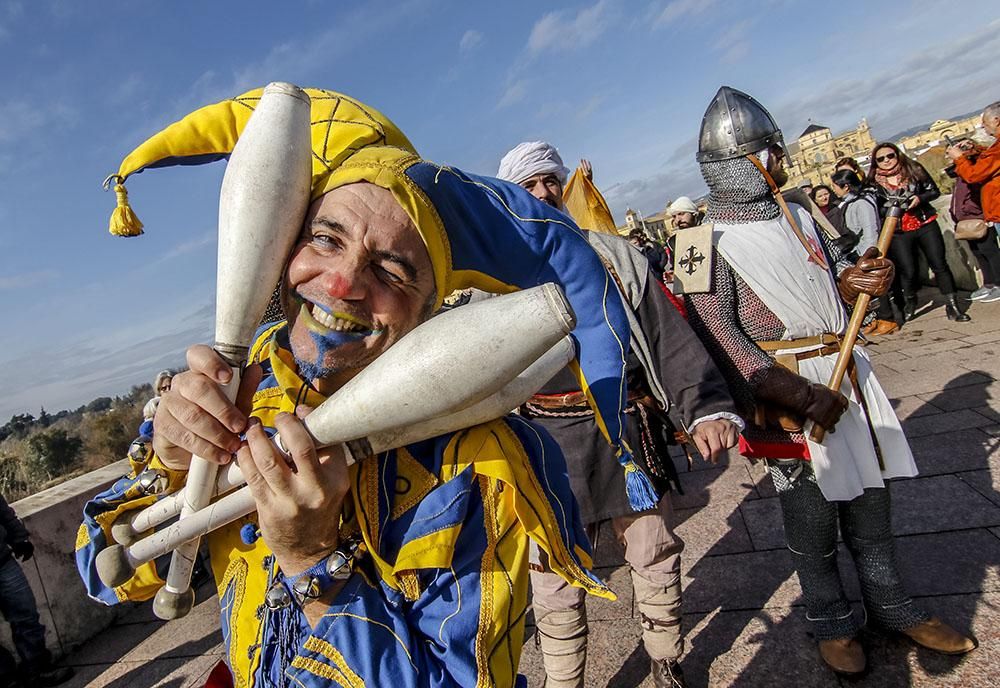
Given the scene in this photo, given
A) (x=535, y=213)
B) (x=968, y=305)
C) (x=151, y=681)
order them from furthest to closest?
(x=968, y=305), (x=151, y=681), (x=535, y=213)

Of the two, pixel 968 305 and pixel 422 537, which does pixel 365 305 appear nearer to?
pixel 422 537

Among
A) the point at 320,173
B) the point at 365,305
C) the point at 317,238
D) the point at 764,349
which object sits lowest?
the point at 764,349

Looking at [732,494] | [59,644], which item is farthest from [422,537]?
[59,644]

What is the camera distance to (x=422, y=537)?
3.67ft

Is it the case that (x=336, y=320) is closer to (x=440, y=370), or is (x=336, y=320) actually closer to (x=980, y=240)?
(x=440, y=370)

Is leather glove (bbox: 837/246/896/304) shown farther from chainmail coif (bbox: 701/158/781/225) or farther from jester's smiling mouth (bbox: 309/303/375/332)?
jester's smiling mouth (bbox: 309/303/375/332)

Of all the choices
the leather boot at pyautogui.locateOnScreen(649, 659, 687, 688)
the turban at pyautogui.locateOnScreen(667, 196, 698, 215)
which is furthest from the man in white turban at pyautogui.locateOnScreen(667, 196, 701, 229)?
the leather boot at pyautogui.locateOnScreen(649, 659, 687, 688)

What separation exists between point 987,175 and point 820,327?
20.6 ft

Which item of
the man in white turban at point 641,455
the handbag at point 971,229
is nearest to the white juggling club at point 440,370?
the man in white turban at point 641,455

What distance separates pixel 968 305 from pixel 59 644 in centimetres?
1042

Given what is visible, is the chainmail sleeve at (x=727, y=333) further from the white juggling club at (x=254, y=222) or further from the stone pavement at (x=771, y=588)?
the white juggling club at (x=254, y=222)

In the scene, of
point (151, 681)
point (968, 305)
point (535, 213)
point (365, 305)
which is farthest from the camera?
point (968, 305)

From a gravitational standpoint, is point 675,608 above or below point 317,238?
below

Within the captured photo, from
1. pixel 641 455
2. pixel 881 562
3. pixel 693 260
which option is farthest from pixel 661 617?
pixel 693 260
